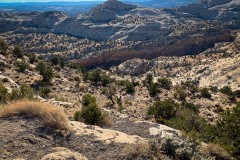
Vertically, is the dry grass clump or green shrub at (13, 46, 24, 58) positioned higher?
Answer: the dry grass clump

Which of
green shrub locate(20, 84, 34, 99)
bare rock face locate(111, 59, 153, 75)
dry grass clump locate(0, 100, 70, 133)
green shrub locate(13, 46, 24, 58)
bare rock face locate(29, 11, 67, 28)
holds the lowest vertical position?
bare rock face locate(111, 59, 153, 75)

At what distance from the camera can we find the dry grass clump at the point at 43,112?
10.9m

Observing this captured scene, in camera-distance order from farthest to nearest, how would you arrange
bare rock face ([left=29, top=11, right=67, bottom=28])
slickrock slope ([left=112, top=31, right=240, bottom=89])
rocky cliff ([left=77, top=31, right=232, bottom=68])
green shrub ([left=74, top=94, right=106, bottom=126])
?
1. bare rock face ([left=29, top=11, right=67, bottom=28])
2. rocky cliff ([left=77, top=31, right=232, bottom=68])
3. slickrock slope ([left=112, top=31, right=240, bottom=89])
4. green shrub ([left=74, top=94, right=106, bottom=126])

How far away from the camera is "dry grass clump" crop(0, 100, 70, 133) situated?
1088 cm

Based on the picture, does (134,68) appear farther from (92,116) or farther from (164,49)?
(92,116)

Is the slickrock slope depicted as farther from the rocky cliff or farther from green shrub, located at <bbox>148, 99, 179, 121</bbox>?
green shrub, located at <bbox>148, 99, 179, 121</bbox>

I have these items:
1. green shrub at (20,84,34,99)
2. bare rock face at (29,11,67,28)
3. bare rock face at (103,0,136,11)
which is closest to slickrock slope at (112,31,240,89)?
green shrub at (20,84,34,99)

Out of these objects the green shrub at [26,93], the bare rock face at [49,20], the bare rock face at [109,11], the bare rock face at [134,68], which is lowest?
the bare rock face at [134,68]

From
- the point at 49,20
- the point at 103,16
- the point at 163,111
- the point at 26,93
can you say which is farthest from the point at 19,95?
the point at 103,16

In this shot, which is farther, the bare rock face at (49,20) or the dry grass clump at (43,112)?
the bare rock face at (49,20)

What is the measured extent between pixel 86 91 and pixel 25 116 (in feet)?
63.6

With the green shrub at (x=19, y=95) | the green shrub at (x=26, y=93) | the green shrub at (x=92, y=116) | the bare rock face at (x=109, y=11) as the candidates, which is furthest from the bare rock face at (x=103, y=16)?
the green shrub at (x=92, y=116)

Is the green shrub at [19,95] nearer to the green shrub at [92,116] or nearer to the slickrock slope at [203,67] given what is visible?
the green shrub at [92,116]

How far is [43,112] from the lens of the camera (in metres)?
11.3
